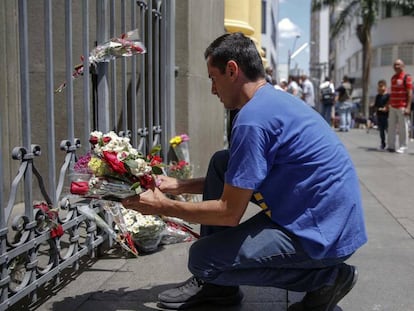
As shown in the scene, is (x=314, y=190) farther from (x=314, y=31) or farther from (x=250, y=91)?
(x=314, y=31)

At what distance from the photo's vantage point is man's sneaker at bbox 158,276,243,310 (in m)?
3.37

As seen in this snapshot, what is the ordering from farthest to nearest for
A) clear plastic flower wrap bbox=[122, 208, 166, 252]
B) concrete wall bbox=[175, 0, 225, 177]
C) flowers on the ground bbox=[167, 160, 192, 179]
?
1. concrete wall bbox=[175, 0, 225, 177]
2. flowers on the ground bbox=[167, 160, 192, 179]
3. clear plastic flower wrap bbox=[122, 208, 166, 252]

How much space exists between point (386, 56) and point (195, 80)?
3450 cm

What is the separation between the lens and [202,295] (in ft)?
11.1

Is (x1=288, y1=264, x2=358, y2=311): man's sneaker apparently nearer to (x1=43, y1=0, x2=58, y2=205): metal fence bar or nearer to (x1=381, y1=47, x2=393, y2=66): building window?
(x1=43, y1=0, x2=58, y2=205): metal fence bar

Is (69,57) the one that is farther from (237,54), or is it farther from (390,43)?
(390,43)

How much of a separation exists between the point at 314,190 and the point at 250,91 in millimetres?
620

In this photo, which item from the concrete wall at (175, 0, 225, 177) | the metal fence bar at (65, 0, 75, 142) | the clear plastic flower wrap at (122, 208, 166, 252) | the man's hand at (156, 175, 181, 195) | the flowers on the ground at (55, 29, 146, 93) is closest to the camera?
the man's hand at (156, 175, 181, 195)

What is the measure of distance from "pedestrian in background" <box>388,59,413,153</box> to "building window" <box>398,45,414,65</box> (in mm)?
27258

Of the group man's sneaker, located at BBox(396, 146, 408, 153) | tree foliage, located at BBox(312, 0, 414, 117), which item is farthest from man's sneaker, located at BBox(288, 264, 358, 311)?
tree foliage, located at BBox(312, 0, 414, 117)

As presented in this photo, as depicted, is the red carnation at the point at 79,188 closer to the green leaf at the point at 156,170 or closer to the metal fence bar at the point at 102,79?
the green leaf at the point at 156,170

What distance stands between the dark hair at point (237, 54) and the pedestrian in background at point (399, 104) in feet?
29.9

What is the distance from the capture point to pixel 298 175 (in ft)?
9.34

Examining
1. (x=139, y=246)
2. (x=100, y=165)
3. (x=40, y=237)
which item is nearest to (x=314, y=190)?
(x=100, y=165)
